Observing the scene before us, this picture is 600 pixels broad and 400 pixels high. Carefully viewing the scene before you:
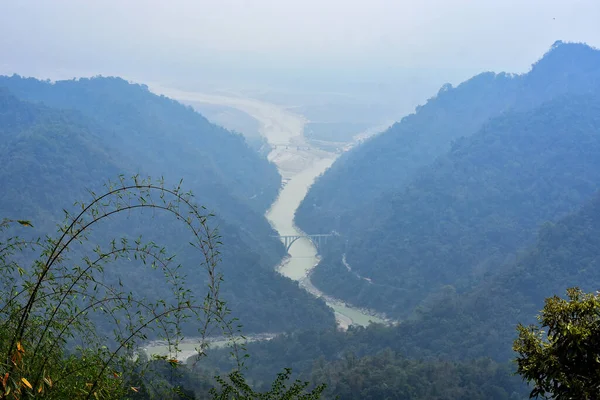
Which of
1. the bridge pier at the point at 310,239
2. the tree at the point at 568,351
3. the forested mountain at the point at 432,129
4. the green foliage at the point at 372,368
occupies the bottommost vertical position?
the green foliage at the point at 372,368

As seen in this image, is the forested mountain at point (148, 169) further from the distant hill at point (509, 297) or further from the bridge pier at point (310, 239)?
the distant hill at point (509, 297)

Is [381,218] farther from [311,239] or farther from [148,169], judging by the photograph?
[148,169]

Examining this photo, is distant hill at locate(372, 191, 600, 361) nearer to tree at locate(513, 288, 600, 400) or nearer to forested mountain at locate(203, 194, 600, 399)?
forested mountain at locate(203, 194, 600, 399)

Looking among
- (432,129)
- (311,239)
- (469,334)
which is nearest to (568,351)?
(469,334)

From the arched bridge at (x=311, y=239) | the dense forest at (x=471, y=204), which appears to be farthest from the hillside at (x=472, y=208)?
the arched bridge at (x=311, y=239)

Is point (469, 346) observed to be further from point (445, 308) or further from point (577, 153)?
point (577, 153)

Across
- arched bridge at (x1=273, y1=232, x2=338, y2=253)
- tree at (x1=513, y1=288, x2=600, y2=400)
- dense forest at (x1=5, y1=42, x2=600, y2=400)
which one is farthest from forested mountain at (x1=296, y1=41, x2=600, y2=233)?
tree at (x1=513, y1=288, x2=600, y2=400)

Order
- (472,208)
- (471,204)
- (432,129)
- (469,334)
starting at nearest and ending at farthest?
(469,334) → (472,208) → (471,204) → (432,129)
